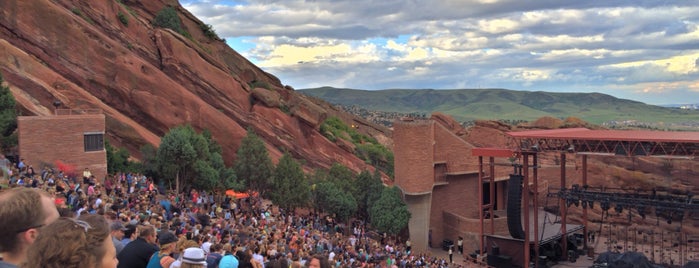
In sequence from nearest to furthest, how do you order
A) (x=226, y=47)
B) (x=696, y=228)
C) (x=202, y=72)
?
(x=696, y=228), (x=202, y=72), (x=226, y=47)

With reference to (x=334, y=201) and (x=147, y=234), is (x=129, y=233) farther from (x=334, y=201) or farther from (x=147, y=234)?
(x=334, y=201)

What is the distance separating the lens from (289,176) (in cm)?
3841

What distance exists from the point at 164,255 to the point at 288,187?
1185 inches

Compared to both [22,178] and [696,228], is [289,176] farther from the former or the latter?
[696,228]

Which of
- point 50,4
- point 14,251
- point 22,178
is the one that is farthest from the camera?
point 50,4

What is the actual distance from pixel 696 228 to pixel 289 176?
3360 cm

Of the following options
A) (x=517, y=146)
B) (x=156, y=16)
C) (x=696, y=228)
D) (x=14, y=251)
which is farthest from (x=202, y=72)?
(x=14, y=251)

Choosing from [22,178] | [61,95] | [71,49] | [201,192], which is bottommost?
[201,192]

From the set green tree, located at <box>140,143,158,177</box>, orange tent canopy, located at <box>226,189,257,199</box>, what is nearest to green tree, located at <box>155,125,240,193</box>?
green tree, located at <box>140,143,158,177</box>

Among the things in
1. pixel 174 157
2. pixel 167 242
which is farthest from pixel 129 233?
pixel 174 157

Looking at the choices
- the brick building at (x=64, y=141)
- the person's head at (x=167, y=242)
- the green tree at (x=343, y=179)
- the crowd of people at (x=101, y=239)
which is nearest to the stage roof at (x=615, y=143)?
the green tree at (x=343, y=179)

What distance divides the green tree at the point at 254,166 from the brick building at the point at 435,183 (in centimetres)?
977

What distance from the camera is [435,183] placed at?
4203 centimetres

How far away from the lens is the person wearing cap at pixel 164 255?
739 cm
